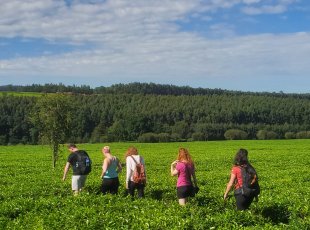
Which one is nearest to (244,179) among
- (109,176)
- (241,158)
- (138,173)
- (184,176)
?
(241,158)

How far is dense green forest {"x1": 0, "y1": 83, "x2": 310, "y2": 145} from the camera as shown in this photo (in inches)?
4540

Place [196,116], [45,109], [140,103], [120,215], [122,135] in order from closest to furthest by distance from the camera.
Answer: [120,215], [45,109], [122,135], [196,116], [140,103]

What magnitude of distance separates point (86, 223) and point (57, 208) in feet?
7.21

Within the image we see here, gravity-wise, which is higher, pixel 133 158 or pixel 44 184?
pixel 133 158

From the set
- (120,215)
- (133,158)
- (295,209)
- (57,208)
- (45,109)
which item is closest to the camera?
(120,215)

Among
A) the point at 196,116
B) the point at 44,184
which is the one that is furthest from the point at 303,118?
the point at 44,184

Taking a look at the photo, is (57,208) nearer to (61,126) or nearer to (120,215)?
(120,215)

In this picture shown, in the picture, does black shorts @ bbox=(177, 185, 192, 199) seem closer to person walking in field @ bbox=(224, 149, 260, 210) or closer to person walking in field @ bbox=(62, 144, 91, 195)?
person walking in field @ bbox=(224, 149, 260, 210)

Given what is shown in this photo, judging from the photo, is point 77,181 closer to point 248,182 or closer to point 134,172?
point 134,172

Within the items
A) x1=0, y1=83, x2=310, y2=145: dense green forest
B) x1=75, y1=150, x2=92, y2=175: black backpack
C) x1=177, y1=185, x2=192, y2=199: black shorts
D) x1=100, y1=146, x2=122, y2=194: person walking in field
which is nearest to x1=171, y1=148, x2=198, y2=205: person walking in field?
x1=177, y1=185, x2=192, y2=199: black shorts

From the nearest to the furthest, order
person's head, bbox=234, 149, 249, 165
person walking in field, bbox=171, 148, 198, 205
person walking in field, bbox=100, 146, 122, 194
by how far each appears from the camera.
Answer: person's head, bbox=234, 149, 249, 165
person walking in field, bbox=171, 148, 198, 205
person walking in field, bbox=100, 146, 122, 194

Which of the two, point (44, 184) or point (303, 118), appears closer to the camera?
point (44, 184)

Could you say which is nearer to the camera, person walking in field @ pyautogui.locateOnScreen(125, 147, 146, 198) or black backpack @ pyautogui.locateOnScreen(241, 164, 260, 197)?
black backpack @ pyautogui.locateOnScreen(241, 164, 260, 197)

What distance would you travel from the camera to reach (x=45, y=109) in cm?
3231
